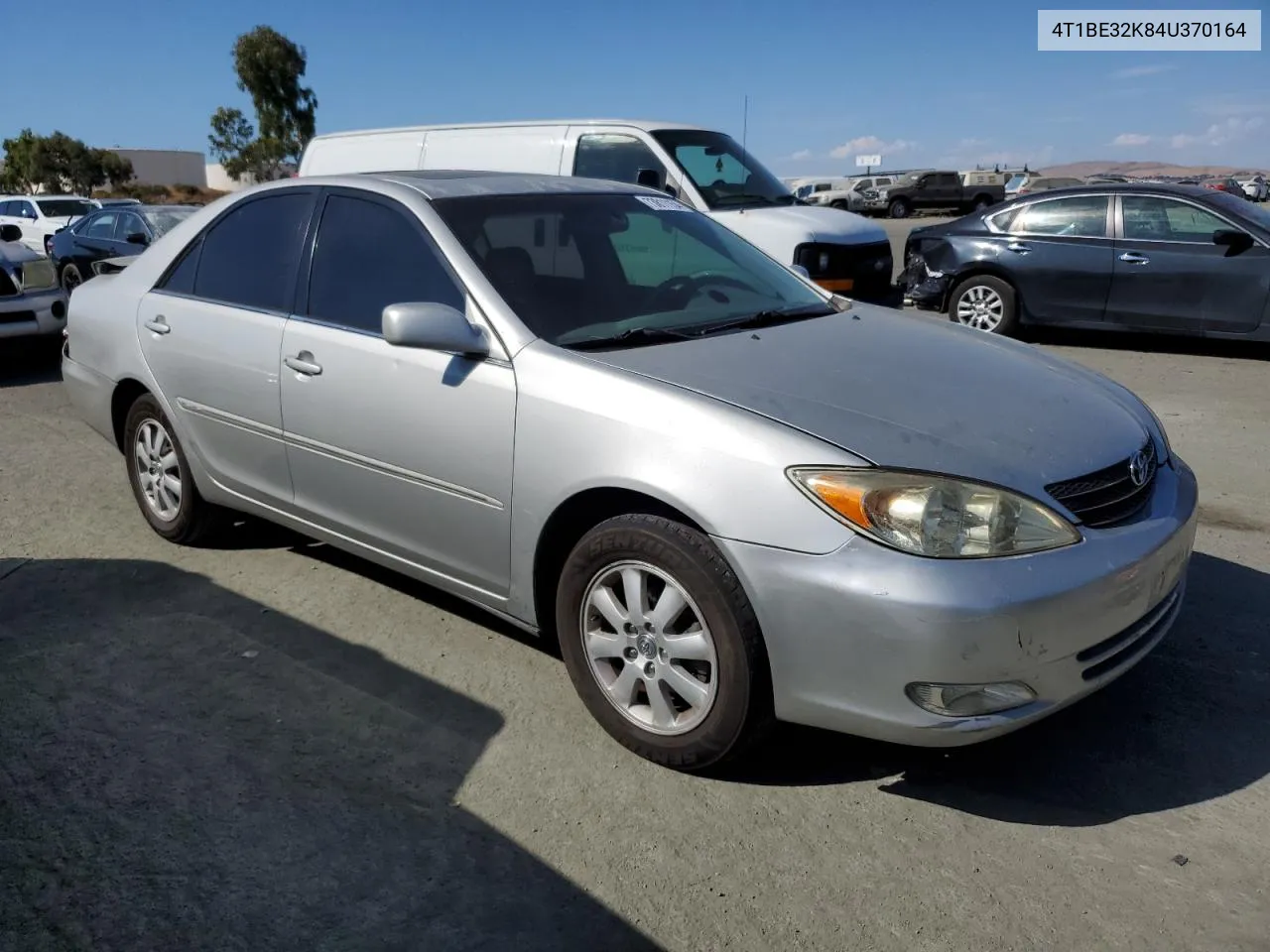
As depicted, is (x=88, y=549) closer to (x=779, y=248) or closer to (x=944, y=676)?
(x=944, y=676)

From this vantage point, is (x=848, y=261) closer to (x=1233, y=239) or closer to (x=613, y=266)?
(x=1233, y=239)

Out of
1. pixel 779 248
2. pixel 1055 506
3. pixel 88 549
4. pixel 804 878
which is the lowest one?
pixel 804 878

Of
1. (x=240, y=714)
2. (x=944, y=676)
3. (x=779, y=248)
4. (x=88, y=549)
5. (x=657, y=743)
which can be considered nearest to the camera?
(x=944, y=676)

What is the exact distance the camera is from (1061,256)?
962 centimetres

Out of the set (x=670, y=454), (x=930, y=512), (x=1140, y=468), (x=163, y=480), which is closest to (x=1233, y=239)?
(x=1140, y=468)

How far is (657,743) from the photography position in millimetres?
3043

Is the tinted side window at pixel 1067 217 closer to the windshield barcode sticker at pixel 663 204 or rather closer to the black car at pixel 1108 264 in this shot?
the black car at pixel 1108 264

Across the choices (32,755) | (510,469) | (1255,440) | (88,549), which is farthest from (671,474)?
(1255,440)

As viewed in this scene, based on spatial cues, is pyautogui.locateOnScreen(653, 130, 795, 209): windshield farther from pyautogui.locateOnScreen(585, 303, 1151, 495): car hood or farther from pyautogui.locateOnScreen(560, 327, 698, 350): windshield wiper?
pyautogui.locateOnScreen(560, 327, 698, 350): windshield wiper

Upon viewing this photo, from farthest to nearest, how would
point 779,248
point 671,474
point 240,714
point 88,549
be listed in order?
1. point 779,248
2. point 88,549
3. point 240,714
4. point 671,474

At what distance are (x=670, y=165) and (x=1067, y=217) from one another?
3637 millimetres

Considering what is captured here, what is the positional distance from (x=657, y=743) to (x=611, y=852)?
0.40 meters

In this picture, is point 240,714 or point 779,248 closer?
point 240,714

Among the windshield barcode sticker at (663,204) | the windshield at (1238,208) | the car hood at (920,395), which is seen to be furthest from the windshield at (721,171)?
the car hood at (920,395)
